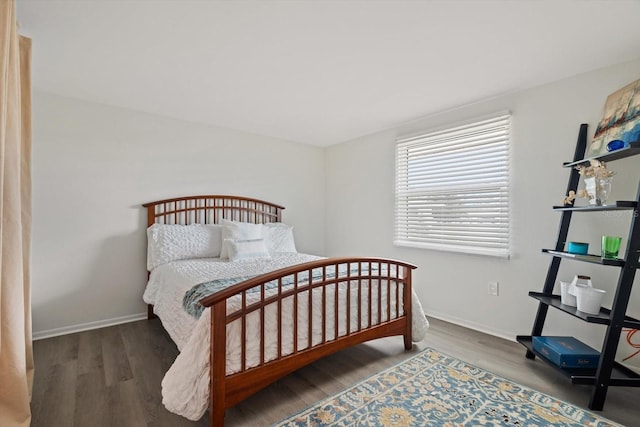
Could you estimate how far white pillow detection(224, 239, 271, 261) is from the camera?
300cm

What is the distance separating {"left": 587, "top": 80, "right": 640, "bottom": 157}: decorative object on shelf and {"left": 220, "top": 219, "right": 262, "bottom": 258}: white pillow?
118 inches

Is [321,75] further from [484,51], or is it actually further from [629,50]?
[629,50]

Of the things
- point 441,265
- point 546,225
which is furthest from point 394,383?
point 546,225

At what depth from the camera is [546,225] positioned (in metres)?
2.46

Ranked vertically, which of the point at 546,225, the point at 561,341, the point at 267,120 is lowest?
the point at 561,341

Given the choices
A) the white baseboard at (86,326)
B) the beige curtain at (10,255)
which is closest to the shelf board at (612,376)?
the beige curtain at (10,255)

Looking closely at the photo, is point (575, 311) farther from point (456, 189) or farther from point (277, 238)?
point (277, 238)

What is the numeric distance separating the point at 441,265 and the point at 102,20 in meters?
3.35

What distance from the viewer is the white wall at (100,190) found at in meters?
2.67

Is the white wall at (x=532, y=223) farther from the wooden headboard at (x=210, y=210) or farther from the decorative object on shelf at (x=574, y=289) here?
the wooden headboard at (x=210, y=210)

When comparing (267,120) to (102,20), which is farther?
(267,120)

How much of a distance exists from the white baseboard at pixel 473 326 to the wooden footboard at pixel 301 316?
0.85 meters

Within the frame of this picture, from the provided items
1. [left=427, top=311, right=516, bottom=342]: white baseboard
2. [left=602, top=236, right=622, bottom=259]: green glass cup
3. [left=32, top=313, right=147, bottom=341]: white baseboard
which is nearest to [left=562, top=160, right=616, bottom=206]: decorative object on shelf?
[left=602, top=236, right=622, bottom=259]: green glass cup

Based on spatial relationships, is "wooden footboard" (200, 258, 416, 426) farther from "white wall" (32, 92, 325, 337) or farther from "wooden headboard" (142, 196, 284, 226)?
"white wall" (32, 92, 325, 337)
